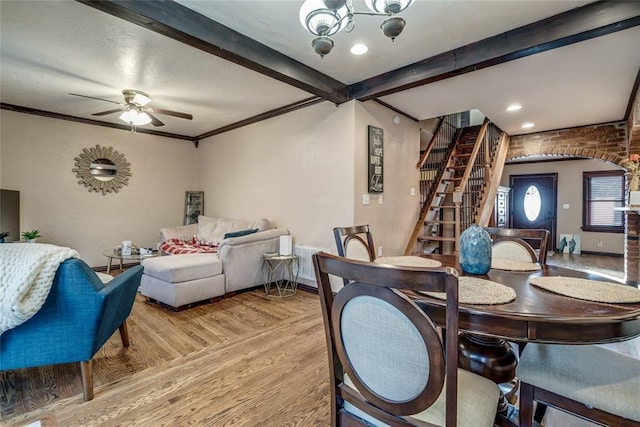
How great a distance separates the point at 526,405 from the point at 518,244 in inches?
53.9

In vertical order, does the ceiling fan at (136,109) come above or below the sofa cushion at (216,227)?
above

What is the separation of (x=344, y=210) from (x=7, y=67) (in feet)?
12.5

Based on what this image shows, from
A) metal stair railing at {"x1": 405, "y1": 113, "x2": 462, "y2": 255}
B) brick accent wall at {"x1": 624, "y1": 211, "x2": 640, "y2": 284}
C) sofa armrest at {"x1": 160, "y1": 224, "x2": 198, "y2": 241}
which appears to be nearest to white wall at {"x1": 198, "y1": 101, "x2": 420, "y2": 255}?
metal stair railing at {"x1": 405, "y1": 113, "x2": 462, "y2": 255}

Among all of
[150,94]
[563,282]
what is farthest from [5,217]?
[563,282]

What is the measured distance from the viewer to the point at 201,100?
402 cm

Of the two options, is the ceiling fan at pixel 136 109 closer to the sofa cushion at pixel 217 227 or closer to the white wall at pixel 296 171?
the white wall at pixel 296 171

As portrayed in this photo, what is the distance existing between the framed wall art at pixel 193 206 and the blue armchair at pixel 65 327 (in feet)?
14.6

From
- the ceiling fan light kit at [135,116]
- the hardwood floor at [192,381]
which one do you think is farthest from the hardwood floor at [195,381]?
the ceiling fan light kit at [135,116]

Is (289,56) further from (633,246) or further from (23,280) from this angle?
(633,246)

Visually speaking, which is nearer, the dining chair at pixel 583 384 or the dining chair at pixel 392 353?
the dining chair at pixel 392 353

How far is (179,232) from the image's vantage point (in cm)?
524

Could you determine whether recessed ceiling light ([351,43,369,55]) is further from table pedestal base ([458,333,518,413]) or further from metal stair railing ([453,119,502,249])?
metal stair railing ([453,119,502,249])

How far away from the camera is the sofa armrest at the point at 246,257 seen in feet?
11.8

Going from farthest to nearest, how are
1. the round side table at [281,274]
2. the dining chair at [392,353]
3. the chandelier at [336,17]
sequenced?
the round side table at [281,274] < the chandelier at [336,17] < the dining chair at [392,353]
